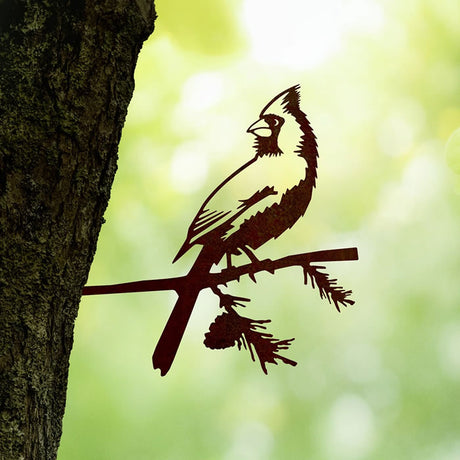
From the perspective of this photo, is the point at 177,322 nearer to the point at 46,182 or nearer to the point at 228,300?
the point at 228,300

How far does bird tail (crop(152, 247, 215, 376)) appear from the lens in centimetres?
122

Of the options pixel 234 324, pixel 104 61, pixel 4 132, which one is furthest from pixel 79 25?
pixel 234 324

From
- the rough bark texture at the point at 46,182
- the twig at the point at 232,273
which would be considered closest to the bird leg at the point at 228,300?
the twig at the point at 232,273

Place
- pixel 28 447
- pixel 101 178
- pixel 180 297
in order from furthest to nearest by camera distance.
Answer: pixel 180 297 < pixel 101 178 < pixel 28 447

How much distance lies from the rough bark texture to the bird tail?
14.0 inches

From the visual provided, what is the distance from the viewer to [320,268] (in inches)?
51.3

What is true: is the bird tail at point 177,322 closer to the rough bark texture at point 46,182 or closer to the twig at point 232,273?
the twig at point 232,273

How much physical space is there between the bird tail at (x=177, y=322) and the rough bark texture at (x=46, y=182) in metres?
0.35

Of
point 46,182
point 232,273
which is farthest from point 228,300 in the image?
point 46,182

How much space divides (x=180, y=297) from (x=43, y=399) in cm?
44

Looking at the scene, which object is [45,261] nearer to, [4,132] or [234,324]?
[4,132]

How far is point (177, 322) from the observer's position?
1.23m

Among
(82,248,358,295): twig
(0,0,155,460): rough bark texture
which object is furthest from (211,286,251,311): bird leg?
(0,0,155,460): rough bark texture

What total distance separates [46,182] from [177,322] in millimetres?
511
